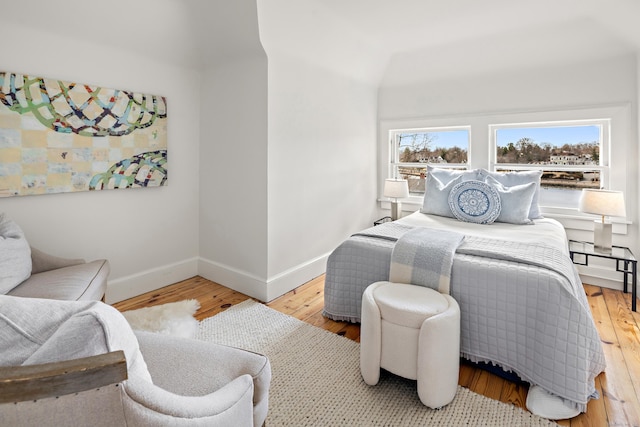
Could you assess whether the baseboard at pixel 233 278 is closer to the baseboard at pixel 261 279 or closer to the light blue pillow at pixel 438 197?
the baseboard at pixel 261 279

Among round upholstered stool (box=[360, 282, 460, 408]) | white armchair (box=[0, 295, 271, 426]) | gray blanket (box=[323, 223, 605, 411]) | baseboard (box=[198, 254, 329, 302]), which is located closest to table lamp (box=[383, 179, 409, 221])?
baseboard (box=[198, 254, 329, 302])

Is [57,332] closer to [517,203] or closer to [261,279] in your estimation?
[261,279]

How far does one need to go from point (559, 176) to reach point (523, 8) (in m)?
1.66

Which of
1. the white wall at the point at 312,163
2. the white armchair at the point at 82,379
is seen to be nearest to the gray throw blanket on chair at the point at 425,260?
the white wall at the point at 312,163

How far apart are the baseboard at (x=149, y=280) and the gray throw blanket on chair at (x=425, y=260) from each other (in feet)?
7.02

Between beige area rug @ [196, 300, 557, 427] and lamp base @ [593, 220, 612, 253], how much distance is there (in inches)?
77.5

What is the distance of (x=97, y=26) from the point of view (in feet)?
8.22

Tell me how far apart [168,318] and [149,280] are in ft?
2.39

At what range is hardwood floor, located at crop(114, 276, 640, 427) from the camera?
66.0 inches

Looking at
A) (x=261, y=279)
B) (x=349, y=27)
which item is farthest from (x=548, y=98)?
(x=261, y=279)

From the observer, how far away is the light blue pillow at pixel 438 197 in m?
3.27

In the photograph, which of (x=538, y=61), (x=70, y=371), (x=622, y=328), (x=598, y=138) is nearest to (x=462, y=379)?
(x=622, y=328)

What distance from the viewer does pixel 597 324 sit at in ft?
8.23

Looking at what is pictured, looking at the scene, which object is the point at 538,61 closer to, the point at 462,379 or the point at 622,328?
the point at 622,328
